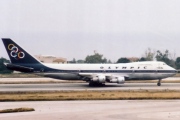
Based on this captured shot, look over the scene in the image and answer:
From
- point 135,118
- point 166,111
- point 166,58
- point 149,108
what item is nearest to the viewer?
point 135,118

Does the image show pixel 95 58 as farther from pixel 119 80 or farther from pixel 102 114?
pixel 102 114

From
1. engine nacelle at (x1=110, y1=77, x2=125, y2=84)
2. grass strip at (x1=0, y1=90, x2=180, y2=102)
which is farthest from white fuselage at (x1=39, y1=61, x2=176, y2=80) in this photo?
grass strip at (x1=0, y1=90, x2=180, y2=102)

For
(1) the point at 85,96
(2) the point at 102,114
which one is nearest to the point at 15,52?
(1) the point at 85,96

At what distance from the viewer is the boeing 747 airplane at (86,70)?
47.9 meters

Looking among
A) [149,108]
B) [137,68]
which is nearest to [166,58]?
[137,68]

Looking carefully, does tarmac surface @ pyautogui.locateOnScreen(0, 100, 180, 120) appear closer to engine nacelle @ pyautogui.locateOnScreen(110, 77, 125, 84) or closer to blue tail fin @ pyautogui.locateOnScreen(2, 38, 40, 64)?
engine nacelle @ pyautogui.locateOnScreen(110, 77, 125, 84)

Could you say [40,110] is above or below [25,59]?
below

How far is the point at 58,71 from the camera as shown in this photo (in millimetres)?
49156

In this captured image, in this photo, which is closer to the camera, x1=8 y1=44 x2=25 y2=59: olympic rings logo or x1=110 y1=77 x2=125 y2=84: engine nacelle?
x1=110 y1=77 x2=125 y2=84: engine nacelle

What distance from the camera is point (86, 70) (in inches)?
1962

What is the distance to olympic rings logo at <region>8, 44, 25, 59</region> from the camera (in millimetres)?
47906

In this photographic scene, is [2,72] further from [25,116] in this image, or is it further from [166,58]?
[25,116]

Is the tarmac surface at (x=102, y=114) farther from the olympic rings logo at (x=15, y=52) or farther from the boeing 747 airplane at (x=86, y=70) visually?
the olympic rings logo at (x=15, y=52)

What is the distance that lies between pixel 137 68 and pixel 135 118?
3167 centimetres
